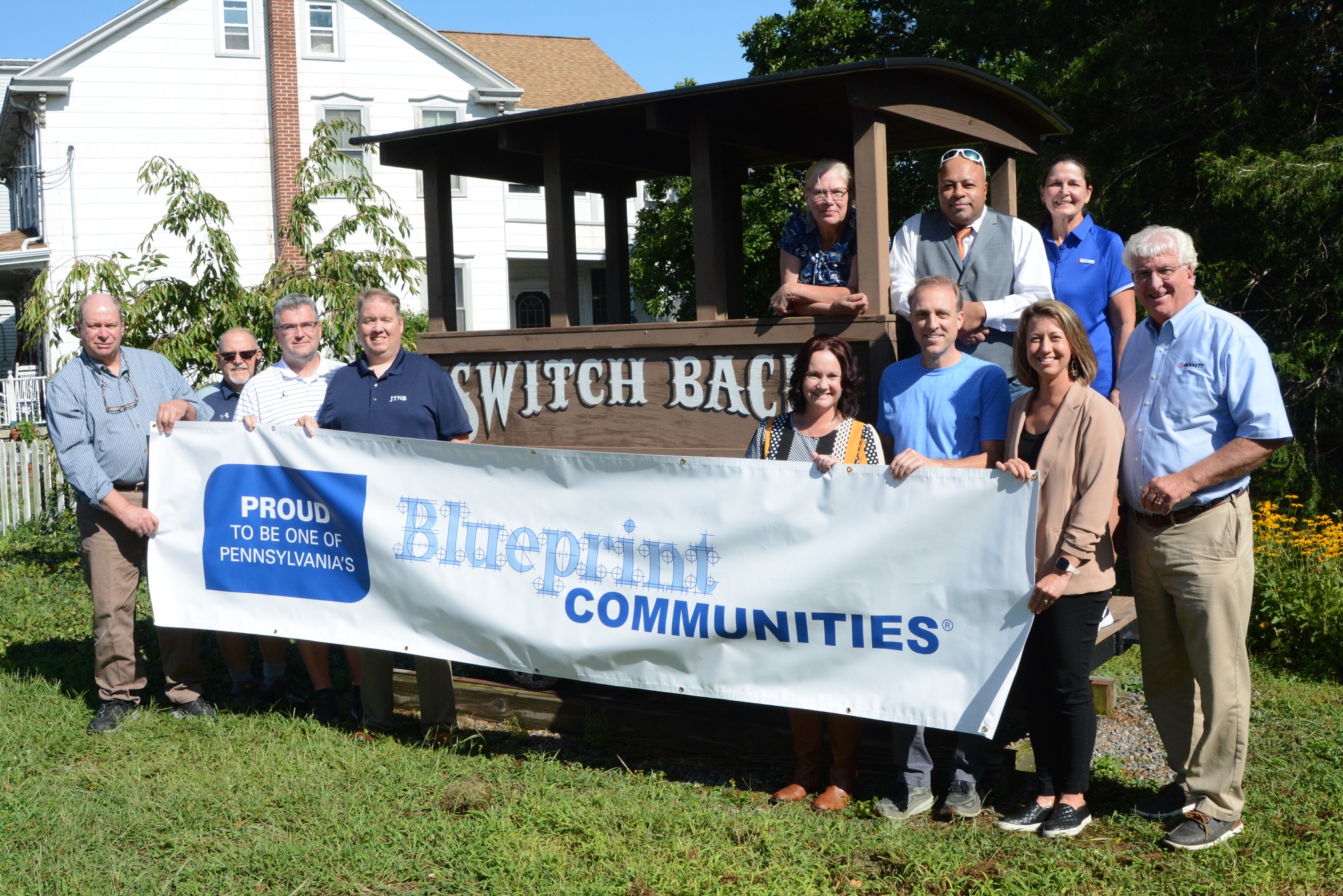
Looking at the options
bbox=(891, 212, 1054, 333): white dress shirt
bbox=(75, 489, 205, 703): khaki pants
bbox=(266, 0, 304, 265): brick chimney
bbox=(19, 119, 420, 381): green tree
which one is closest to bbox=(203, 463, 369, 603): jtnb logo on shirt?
bbox=(75, 489, 205, 703): khaki pants

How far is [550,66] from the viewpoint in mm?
28531

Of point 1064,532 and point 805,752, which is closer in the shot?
point 1064,532

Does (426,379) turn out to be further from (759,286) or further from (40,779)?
(759,286)

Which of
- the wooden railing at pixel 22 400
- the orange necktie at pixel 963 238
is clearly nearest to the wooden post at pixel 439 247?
the orange necktie at pixel 963 238

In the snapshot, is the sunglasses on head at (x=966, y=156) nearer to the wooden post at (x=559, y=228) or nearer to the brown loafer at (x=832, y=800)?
the wooden post at (x=559, y=228)

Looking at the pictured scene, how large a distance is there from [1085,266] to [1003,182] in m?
1.47

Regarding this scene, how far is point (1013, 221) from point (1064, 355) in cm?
96

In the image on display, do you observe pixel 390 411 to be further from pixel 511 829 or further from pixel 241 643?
pixel 511 829

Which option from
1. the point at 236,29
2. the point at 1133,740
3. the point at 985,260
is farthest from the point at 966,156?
the point at 236,29

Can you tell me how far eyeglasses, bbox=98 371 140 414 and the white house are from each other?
15.9 meters

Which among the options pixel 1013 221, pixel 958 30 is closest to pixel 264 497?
pixel 1013 221

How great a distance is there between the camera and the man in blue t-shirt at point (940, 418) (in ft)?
13.3

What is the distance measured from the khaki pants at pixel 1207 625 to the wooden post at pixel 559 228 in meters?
3.04

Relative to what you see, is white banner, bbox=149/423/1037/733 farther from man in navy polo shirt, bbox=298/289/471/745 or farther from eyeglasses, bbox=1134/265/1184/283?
eyeglasses, bbox=1134/265/1184/283
